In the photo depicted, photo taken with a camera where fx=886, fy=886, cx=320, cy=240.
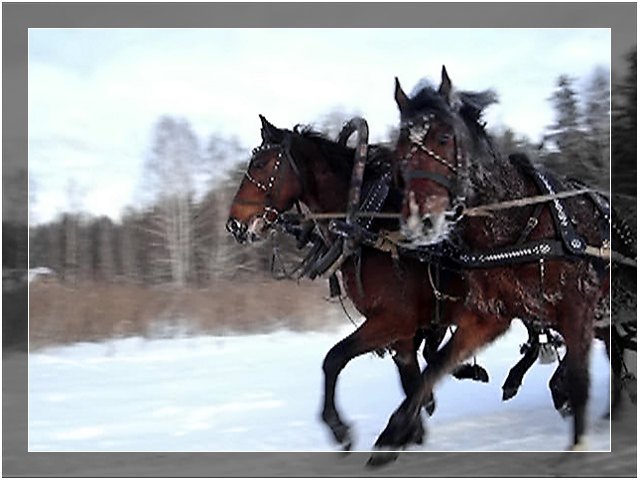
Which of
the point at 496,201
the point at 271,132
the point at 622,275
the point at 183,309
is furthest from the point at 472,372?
the point at 183,309

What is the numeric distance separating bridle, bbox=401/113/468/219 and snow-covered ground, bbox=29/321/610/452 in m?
1.35

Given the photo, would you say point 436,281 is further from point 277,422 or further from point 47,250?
point 47,250

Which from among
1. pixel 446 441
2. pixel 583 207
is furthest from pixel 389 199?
pixel 446 441

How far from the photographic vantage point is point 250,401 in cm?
763

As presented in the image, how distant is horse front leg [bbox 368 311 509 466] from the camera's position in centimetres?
559

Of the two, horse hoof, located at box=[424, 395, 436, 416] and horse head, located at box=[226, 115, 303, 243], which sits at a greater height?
horse head, located at box=[226, 115, 303, 243]

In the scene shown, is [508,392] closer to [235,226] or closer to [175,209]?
[235,226]

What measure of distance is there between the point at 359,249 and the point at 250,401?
206cm

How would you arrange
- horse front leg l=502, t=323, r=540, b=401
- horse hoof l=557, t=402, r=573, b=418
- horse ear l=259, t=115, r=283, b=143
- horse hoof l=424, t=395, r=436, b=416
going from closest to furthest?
horse ear l=259, t=115, r=283, b=143 → horse hoof l=557, t=402, r=573, b=418 → horse hoof l=424, t=395, r=436, b=416 → horse front leg l=502, t=323, r=540, b=401

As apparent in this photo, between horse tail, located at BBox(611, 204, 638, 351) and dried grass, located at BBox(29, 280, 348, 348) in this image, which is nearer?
horse tail, located at BBox(611, 204, 638, 351)

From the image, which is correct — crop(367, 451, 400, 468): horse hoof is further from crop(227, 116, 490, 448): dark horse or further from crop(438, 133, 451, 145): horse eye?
crop(438, 133, 451, 145): horse eye

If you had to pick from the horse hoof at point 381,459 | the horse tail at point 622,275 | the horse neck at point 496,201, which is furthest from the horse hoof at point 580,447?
the horse neck at point 496,201

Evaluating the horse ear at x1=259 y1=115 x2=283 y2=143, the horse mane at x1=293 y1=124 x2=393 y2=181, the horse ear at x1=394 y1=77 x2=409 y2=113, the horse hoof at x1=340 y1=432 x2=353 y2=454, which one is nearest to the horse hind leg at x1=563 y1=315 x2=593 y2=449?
the horse hoof at x1=340 y1=432 x2=353 y2=454

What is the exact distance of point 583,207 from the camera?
6.10 m
